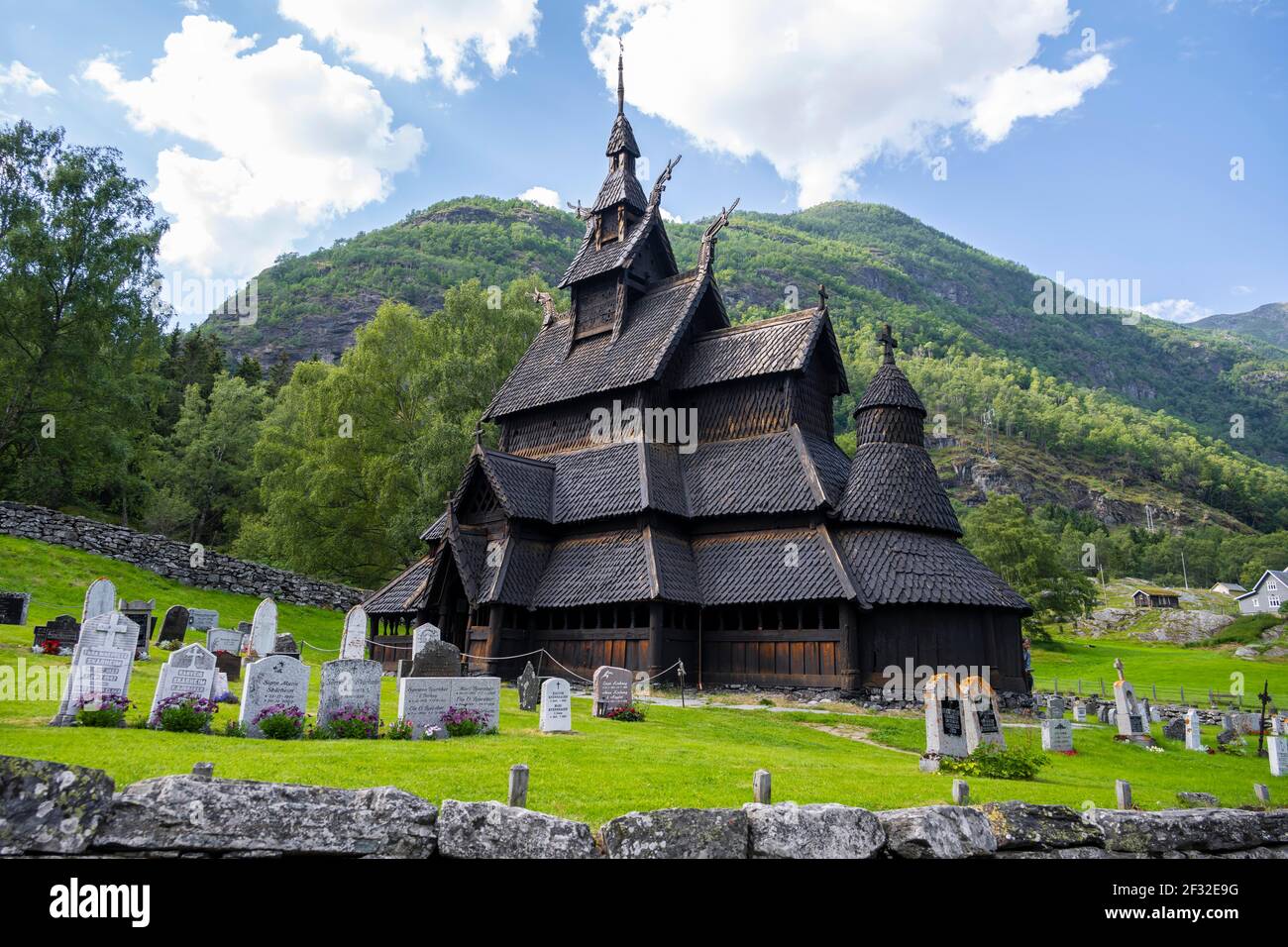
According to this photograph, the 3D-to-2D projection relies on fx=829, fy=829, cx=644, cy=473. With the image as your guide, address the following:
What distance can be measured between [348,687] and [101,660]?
12.3 feet

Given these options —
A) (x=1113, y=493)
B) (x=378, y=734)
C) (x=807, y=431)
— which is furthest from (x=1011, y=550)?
(x=1113, y=493)

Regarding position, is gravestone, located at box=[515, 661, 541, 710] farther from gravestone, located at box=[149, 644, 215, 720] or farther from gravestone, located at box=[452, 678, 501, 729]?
gravestone, located at box=[149, 644, 215, 720]

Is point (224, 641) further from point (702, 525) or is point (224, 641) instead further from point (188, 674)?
point (702, 525)

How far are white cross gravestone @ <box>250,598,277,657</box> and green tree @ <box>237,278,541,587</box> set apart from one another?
1850 centimetres

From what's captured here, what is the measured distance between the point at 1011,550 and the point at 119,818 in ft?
232

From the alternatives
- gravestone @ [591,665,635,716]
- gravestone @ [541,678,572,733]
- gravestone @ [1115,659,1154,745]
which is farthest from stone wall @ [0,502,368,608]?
gravestone @ [1115,659,1154,745]

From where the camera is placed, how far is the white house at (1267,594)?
9800 centimetres

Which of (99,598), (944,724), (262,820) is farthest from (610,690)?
(262,820)

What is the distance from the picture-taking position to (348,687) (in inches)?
546

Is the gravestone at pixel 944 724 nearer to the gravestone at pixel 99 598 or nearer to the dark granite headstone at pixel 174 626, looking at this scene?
the gravestone at pixel 99 598

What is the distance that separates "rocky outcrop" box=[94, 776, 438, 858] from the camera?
472 centimetres
